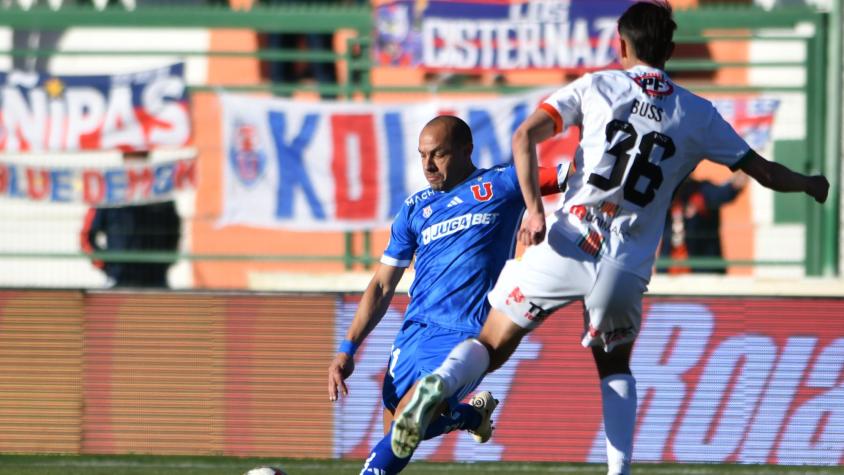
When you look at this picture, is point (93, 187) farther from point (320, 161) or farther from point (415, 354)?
point (415, 354)

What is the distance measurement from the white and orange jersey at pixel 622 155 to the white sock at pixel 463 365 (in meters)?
0.56

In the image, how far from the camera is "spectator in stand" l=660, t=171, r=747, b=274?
12172 mm

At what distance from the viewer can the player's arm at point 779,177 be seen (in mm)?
5887

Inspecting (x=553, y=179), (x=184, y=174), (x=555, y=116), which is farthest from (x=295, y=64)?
(x=555, y=116)

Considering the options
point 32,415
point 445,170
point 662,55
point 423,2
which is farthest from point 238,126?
point 662,55

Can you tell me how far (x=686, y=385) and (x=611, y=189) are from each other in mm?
3564

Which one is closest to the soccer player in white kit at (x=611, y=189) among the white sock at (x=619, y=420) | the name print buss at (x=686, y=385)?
the white sock at (x=619, y=420)

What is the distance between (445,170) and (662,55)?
118 cm

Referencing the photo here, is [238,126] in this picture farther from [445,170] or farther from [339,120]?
[445,170]

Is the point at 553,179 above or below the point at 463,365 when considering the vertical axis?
above

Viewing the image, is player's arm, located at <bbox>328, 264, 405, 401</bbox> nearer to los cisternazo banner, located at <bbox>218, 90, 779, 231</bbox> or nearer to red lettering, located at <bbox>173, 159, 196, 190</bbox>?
los cisternazo banner, located at <bbox>218, 90, 779, 231</bbox>

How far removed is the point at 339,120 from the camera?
12680 mm

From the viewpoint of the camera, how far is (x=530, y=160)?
5527 mm

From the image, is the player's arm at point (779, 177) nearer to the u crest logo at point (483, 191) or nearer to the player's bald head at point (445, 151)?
the u crest logo at point (483, 191)
